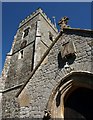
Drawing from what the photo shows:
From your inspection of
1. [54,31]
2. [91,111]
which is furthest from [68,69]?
[54,31]

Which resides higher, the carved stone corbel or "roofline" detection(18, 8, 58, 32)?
"roofline" detection(18, 8, 58, 32)

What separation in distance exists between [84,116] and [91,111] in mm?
265

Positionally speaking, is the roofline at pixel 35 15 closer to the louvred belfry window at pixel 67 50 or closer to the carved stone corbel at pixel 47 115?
the louvred belfry window at pixel 67 50

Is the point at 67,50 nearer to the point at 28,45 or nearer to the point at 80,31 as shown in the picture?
the point at 80,31

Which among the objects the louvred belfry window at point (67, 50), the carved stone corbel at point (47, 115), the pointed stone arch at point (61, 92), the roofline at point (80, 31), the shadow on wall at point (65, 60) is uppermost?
the roofline at point (80, 31)

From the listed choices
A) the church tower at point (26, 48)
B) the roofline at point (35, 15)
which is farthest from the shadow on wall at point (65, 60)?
the roofline at point (35, 15)

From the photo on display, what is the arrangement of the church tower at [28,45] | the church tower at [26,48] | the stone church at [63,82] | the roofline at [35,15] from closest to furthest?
1. the stone church at [63,82]
2. the church tower at [26,48]
3. the church tower at [28,45]
4. the roofline at [35,15]

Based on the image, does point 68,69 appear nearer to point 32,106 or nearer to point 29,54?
point 32,106

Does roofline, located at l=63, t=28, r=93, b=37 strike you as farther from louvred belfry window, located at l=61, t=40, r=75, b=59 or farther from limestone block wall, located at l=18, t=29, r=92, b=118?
louvred belfry window, located at l=61, t=40, r=75, b=59

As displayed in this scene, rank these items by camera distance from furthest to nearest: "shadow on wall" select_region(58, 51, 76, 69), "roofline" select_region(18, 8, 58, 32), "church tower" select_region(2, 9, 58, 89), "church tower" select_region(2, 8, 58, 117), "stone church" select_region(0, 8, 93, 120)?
"roofline" select_region(18, 8, 58, 32) < "church tower" select_region(2, 9, 58, 89) < "church tower" select_region(2, 8, 58, 117) < "shadow on wall" select_region(58, 51, 76, 69) < "stone church" select_region(0, 8, 93, 120)

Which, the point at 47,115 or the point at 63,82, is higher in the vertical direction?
the point at 63,82

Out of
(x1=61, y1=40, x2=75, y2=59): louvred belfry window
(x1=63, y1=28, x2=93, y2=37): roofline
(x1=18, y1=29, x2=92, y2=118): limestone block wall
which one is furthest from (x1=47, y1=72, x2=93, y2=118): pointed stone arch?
(x1=63, y1=28, x2=93, y2=37): roofline

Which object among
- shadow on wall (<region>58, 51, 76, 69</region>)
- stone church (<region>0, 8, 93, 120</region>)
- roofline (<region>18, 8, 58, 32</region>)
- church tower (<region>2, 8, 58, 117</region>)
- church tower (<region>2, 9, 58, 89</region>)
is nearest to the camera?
stone church (<region>0, 8, 93, 120</region>)

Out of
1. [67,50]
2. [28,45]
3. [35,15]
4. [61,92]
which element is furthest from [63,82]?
[35,15]
